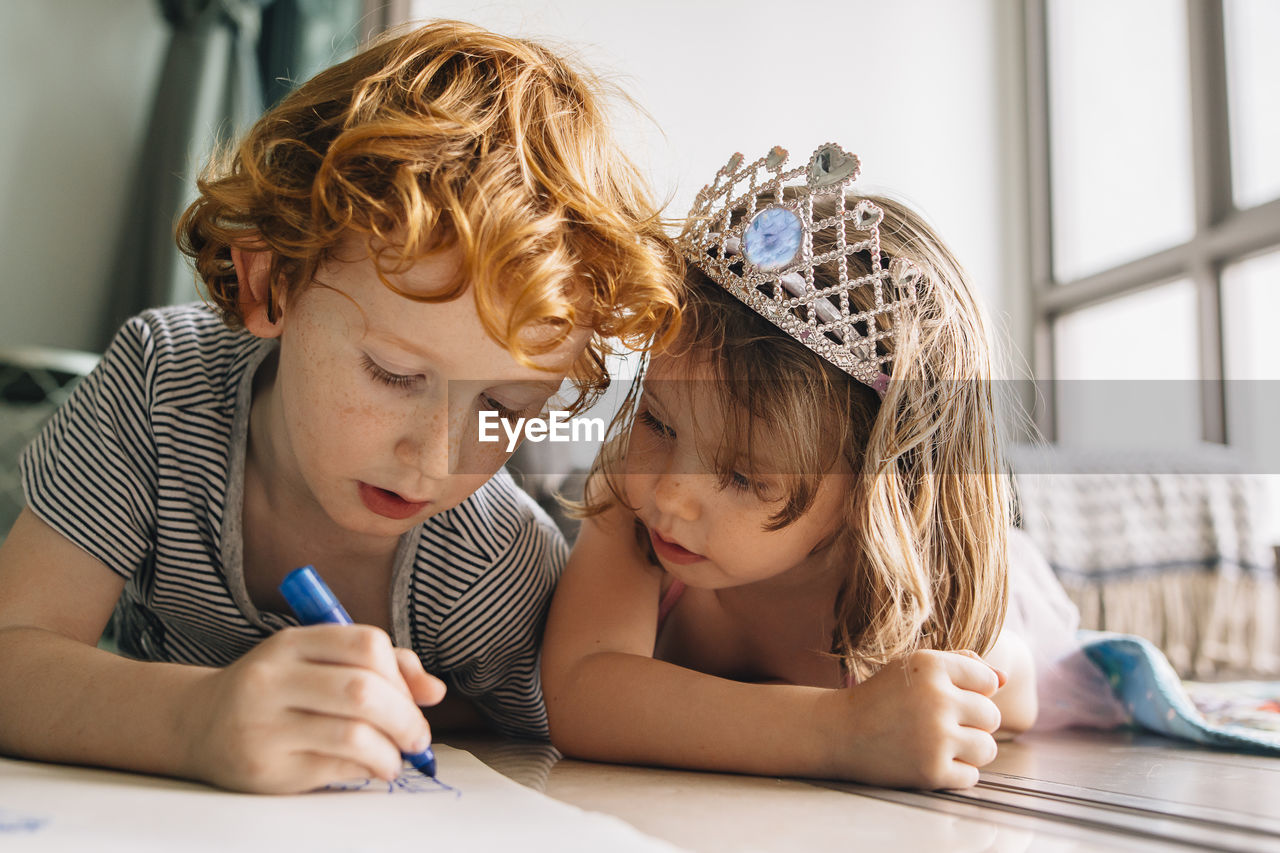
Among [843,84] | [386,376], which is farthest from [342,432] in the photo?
[843,84]

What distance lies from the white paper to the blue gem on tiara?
409mm

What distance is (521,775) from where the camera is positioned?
553 millimetres

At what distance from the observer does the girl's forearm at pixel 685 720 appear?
554mm

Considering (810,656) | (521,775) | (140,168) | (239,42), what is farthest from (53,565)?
(239,42)

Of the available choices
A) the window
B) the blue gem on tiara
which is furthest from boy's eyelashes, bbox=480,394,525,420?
the window

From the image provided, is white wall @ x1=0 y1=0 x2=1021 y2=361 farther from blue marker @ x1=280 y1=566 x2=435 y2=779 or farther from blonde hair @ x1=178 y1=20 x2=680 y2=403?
blue marker @ x1=280 y1=566 x2=435 y2=779

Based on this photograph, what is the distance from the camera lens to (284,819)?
14.5 inches

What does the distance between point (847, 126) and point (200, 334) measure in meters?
1.79

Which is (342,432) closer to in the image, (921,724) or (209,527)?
(209,527)

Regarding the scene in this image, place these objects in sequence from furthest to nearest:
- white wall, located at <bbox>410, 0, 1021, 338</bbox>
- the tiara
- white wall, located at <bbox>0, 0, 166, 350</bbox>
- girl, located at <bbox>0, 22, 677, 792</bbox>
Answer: white wall, located at <bbox>410, 0, 1021, 338</bbox> → white wall, located at <bbox>0, 0, 166, 350</bbox> → the tiara → girl, located at <bbox>0, 22, 677, 792</bbox>

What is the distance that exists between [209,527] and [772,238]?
474 millimetres

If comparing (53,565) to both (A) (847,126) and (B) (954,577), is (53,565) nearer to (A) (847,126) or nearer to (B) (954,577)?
(B) (954,577)

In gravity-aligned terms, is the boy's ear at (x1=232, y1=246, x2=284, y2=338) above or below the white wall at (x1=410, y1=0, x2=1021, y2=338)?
below

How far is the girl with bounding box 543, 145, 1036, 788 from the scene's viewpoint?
2.10ft
